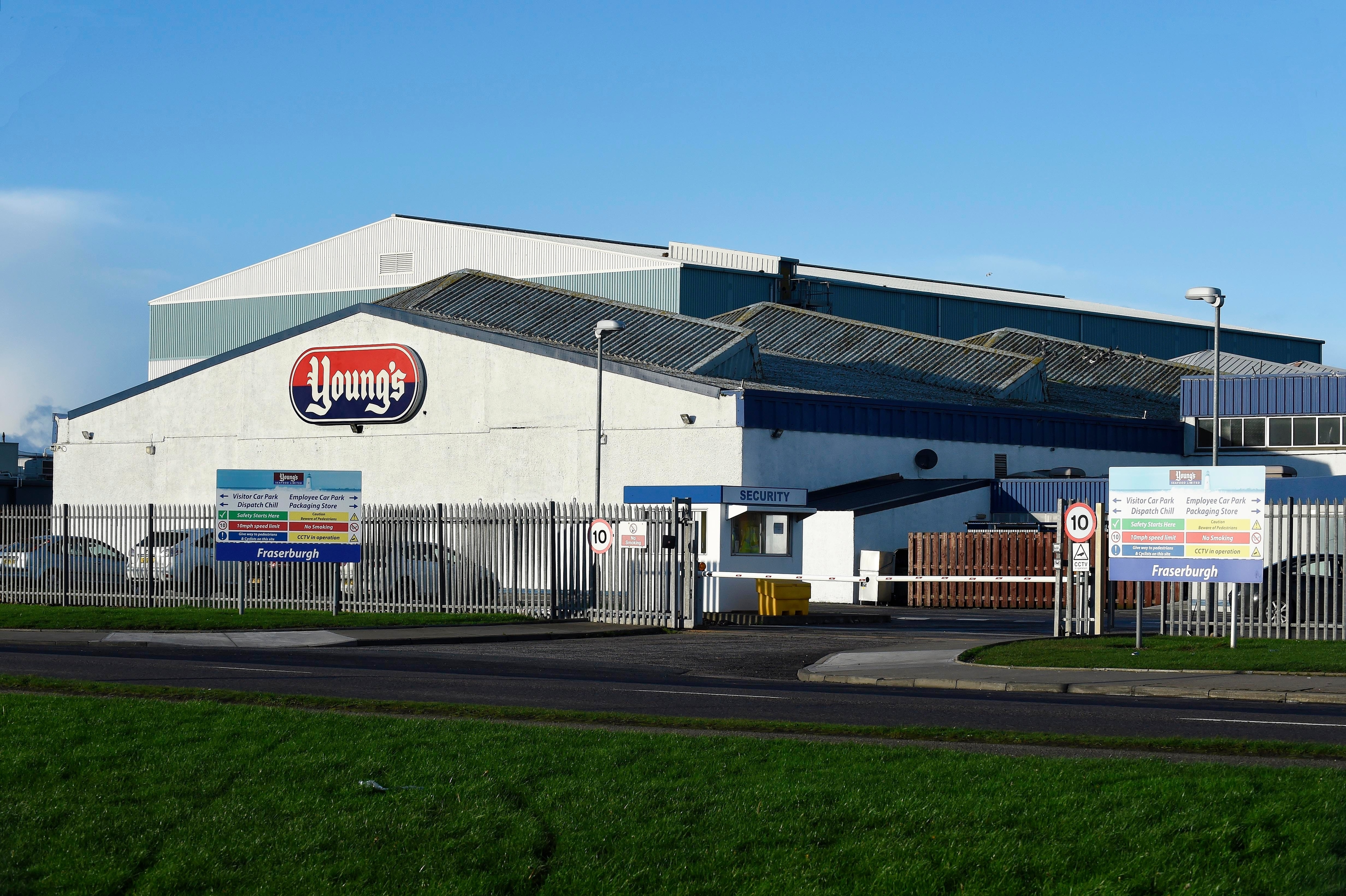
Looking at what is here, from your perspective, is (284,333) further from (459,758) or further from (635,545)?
(459,758)

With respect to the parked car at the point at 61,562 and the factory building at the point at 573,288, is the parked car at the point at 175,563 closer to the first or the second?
the parked car at the point at 61,562

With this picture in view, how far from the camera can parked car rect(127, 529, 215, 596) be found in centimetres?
3219

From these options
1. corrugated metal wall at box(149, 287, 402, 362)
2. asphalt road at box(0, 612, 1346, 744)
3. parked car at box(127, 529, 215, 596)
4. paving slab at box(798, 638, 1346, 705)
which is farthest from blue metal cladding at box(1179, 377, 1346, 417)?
paving slab at box(798, 638, 1346, 705)

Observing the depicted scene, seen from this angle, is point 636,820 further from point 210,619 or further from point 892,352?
point 892,352

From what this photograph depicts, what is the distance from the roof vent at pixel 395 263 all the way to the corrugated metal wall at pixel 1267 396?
122ft

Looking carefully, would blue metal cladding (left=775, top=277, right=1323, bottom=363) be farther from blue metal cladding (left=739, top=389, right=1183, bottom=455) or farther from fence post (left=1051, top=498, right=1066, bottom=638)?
fence post (left=1051, top=498, right=1066, bottom=638)

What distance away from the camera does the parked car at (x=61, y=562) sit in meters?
32.6

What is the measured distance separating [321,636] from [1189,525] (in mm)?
14070

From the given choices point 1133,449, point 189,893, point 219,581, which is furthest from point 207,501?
point 189,893

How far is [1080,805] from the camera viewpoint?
8.32 metres

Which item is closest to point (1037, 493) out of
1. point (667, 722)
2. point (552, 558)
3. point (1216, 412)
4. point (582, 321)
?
point (1216, 412)

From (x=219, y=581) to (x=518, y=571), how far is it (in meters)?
6.71

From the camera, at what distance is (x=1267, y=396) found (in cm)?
5544

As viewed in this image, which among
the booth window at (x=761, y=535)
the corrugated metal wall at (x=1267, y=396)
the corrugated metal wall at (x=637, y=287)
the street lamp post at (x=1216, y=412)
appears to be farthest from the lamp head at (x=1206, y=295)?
the corrugated metal wall at (x=637, y=287)
